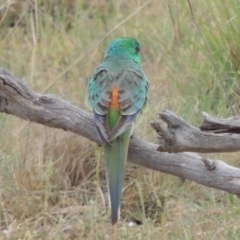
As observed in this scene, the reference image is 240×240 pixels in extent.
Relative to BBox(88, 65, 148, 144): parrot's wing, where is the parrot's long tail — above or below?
below

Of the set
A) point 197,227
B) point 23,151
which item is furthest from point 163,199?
point 23,151

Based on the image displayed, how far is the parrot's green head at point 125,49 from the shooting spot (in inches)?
148

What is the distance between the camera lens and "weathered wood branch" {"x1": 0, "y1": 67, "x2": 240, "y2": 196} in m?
3.05

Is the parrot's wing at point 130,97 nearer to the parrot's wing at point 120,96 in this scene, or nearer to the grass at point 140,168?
the parrot's wing at point 120,96

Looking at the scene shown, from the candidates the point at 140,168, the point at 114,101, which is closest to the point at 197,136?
the point at 114,101

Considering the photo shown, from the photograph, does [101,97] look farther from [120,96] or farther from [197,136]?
[197,136]

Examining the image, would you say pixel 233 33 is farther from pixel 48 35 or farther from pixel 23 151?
pixel 48 35

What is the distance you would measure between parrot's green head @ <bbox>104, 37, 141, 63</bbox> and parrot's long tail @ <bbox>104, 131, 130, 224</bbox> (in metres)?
0.67

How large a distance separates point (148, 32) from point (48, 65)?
74 cm

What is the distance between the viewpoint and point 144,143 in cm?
315

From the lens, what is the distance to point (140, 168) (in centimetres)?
420

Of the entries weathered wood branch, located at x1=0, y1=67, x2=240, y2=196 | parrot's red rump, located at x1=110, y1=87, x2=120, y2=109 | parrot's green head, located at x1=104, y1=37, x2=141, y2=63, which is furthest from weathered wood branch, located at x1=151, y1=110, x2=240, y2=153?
parrot's green head, located at x1=104, y1=37, x2=141, y2=63

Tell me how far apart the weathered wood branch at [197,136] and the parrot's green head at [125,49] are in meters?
0.92

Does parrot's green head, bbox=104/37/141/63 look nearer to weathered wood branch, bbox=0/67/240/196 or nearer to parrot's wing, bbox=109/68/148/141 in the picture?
parrot's wing, bbox=109/68/148/141
